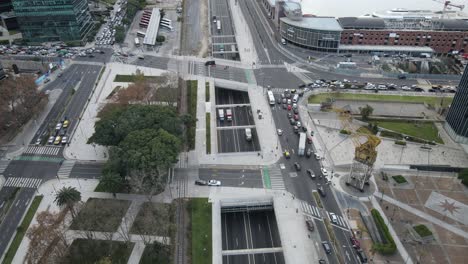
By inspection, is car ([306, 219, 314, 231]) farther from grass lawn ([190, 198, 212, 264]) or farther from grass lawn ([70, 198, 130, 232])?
grass lawn ([70, 198, 130, 232])

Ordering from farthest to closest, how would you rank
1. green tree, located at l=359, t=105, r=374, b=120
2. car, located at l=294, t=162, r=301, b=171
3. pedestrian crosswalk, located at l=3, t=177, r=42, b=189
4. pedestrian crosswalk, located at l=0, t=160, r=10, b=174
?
green tree, located at l=359, t=105, r=374, b=120 → pedestrian crosswalk, located at l=0, t=160, r=10, b=174 → car, located at l=294, t=162, r=301, b=171 → pedestrian crosswalk, located at l=3, t=177, r=42, b=189

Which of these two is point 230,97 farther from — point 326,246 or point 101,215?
point 326,246

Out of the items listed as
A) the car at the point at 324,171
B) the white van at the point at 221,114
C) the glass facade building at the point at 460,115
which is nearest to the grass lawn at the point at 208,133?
the white van at the point at 221,114

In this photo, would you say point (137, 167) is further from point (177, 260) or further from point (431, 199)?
point (431, 199)

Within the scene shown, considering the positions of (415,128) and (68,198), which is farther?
(415,128)

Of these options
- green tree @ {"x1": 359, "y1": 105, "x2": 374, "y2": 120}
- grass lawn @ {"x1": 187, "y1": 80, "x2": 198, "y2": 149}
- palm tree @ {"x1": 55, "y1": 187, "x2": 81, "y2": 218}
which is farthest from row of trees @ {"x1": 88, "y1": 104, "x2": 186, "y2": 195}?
green tree @ {"x1": 359, "y1": 105, "x2": 374, "y2": 120}

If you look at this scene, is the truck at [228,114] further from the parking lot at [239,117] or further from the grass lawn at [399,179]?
the grass lawn at [399,179]

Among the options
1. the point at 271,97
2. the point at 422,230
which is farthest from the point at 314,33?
the point at 422,230
